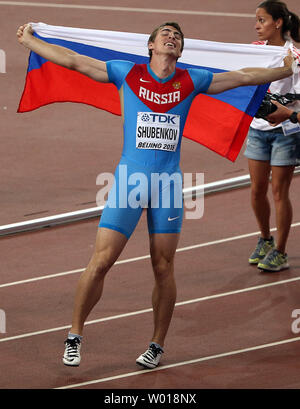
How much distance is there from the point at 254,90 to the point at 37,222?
9.34 feet

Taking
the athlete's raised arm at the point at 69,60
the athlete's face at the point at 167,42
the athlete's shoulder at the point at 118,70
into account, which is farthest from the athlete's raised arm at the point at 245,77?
the athlete's raised arm at the point at 69,60

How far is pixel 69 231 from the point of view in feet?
32.5

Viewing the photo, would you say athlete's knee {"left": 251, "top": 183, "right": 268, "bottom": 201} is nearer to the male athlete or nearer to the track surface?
the track surface

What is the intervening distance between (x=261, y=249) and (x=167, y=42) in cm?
273

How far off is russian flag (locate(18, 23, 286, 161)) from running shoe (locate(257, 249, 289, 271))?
3.90 feet

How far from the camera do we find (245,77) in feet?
24.0

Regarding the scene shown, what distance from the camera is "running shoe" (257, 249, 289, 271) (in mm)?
8961

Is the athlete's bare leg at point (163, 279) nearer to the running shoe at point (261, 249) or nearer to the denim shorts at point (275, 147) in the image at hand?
the denim shorts at point (275, 147)

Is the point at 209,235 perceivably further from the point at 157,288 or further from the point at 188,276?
the point at 157,288

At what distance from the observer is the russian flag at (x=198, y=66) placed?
26.7 ft

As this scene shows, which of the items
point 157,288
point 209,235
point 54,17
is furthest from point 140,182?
point 54,17

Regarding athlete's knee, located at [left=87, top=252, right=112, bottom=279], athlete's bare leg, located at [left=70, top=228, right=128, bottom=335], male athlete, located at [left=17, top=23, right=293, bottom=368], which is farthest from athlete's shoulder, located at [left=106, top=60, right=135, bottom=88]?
athlete's knee, located at [left=87, top=252, right=112, bottom=279]

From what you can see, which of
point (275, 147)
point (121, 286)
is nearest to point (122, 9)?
point (275, 147)

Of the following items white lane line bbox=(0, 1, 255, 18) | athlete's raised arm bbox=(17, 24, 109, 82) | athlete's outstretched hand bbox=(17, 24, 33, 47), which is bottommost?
athlete's raised arm bbox=(17, 24, 109, 82)
